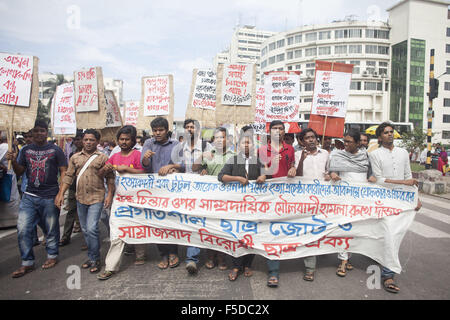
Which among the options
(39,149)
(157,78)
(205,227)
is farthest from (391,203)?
(157,78)

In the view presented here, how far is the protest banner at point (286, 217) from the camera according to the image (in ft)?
11.6

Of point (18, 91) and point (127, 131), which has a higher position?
point (18, 91)

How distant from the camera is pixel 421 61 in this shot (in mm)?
49969

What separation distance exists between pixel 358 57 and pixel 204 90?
2169 inches

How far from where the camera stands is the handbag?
478cm

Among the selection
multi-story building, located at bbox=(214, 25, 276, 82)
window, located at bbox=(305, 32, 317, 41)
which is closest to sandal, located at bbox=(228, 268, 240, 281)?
window, located at bbox=(305, 32, 317, 41)

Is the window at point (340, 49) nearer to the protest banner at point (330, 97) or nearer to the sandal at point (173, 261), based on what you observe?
the protest banner at point (330, 97)

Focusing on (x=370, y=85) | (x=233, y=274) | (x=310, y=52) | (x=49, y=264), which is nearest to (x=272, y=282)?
(x=233, y=274)

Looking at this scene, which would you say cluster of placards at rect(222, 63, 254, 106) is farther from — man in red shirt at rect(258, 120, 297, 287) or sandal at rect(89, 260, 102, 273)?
sandal at rect(89, 260, 102, 273)

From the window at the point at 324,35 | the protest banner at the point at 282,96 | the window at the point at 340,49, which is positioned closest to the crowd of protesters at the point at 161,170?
the protest banner at the point at 282,96

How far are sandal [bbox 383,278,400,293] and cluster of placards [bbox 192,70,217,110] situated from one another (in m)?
4.35

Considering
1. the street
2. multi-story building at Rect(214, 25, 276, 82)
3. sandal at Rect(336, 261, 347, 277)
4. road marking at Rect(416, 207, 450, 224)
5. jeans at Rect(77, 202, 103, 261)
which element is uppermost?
multi-story building at Rect(214, 25, 276, 82)

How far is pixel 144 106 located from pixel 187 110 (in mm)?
996

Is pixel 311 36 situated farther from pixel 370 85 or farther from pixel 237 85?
pixel 237 85
